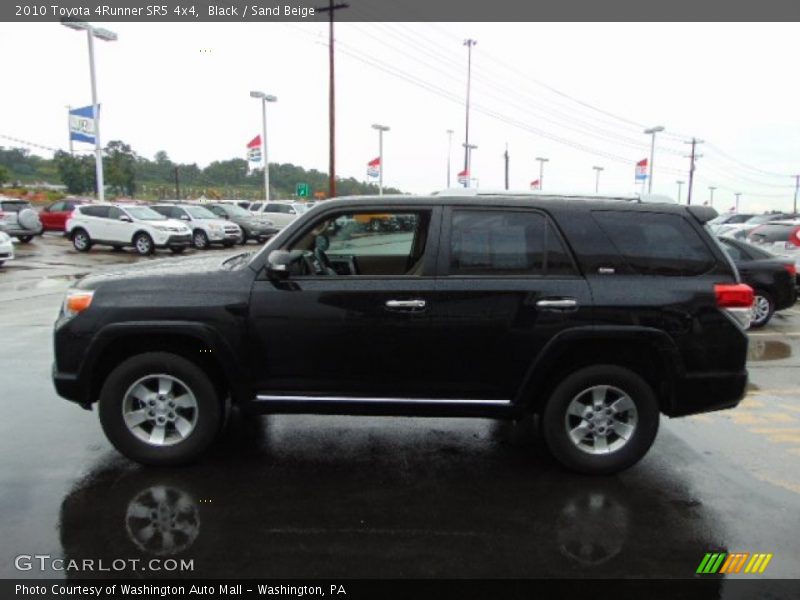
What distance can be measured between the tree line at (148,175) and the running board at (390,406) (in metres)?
67.8

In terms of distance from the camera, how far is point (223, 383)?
14.7ft

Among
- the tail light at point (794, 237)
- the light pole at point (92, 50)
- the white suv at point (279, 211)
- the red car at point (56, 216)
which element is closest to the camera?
the tail light at point (794, 237)

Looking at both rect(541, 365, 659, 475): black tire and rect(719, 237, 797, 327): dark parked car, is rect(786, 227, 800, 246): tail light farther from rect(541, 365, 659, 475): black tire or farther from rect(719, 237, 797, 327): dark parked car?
rect(541, 365, 659, 475): black tire

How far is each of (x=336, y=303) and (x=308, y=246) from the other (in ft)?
1.97

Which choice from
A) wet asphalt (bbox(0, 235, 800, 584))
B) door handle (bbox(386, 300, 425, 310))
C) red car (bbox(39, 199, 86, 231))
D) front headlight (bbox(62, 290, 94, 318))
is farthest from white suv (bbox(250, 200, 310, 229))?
door handle (bbox(386, 300, 425, 310))

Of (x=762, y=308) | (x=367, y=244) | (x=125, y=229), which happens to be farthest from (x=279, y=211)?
(x=367, y=244)

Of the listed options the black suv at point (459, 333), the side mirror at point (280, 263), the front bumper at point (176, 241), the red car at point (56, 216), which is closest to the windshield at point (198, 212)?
the front bumper at point (176, 241)

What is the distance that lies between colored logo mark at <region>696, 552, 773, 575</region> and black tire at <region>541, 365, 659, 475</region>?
94 centimetres

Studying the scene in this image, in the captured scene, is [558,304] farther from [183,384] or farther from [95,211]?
[95,211]

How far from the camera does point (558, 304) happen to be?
405 centimetres

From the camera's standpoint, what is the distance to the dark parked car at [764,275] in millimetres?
10031

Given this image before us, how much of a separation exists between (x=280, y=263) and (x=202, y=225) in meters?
22.2

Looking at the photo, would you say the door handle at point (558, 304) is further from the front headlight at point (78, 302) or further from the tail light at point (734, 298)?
the front headlight at point (78, 302)

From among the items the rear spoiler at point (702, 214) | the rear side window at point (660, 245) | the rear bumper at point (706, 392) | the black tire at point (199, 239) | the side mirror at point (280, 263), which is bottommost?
the black tire at point (199, 239)
